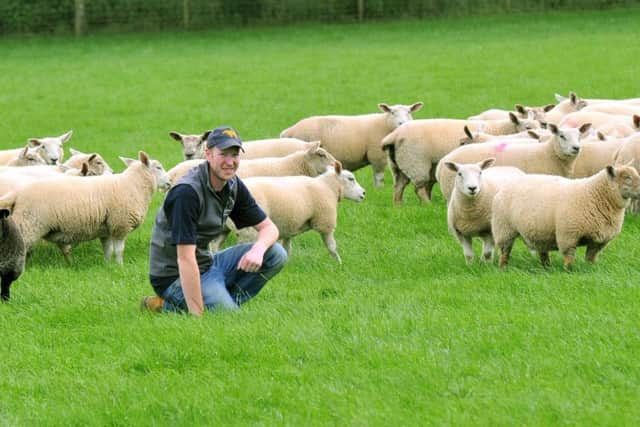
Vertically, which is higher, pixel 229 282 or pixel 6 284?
pixel 229 282

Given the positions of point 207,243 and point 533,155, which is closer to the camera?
point 207,243

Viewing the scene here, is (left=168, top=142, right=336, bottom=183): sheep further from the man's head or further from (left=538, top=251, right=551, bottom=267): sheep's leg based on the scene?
the man's head

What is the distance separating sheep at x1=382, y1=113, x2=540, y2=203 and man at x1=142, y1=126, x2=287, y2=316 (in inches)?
214

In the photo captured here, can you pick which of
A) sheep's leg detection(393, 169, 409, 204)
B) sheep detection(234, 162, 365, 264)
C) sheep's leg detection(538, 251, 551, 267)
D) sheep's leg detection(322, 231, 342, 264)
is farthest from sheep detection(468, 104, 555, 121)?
sheep's leg detection(538, 251, 551, 267)

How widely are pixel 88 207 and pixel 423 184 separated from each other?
14.7ft

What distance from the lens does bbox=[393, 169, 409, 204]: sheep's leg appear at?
1318cm

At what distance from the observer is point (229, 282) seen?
767 cm

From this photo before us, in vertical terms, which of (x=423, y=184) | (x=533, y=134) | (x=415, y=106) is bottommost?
(x=423, y=184)

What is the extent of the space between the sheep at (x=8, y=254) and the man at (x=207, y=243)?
122 centimetres

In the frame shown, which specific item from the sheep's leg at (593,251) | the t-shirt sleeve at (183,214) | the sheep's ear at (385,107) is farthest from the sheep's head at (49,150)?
the sheep's leg at (593,251)

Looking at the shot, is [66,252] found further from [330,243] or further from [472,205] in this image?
[472,205]

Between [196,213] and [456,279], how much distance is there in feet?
7.81

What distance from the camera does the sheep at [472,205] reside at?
933 cm

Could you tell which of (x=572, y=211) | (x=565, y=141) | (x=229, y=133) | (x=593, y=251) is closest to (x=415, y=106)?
(x=565, y=141)
